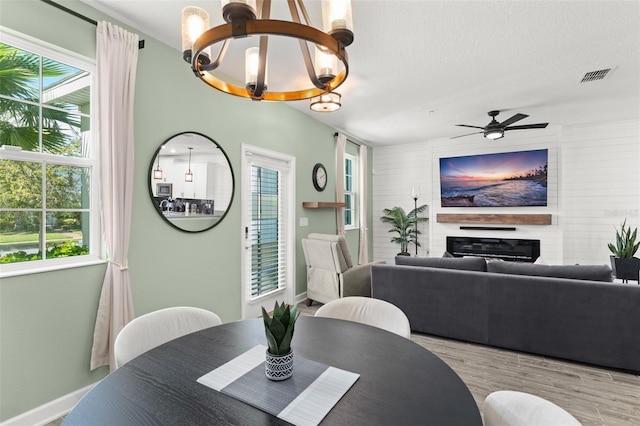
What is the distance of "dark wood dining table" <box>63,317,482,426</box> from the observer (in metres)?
0.93

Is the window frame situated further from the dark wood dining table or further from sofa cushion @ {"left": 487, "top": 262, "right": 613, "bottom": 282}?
the dark wood dining table

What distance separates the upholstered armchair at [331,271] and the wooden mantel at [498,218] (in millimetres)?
3042

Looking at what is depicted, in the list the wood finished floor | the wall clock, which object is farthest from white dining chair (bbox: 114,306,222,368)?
the wall clock

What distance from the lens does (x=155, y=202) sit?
2689 mm

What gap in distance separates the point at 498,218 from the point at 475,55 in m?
3.94

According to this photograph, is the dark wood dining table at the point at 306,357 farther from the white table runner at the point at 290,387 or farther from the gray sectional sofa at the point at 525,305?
the gray sectional sofa at the point at 525,305

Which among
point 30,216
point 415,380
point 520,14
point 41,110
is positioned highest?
point 520,14

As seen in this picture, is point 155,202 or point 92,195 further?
point 155,202

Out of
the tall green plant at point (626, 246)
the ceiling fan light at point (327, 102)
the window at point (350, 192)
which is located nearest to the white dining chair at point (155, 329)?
the ceiling fan light at point (327, 102)

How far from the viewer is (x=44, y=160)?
6.75 feet

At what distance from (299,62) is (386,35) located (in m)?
0.86

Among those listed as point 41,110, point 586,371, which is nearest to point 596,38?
point 586,371

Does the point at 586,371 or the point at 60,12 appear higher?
the point at 60,12

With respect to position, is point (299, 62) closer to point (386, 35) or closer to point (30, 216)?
point (386, 35)
